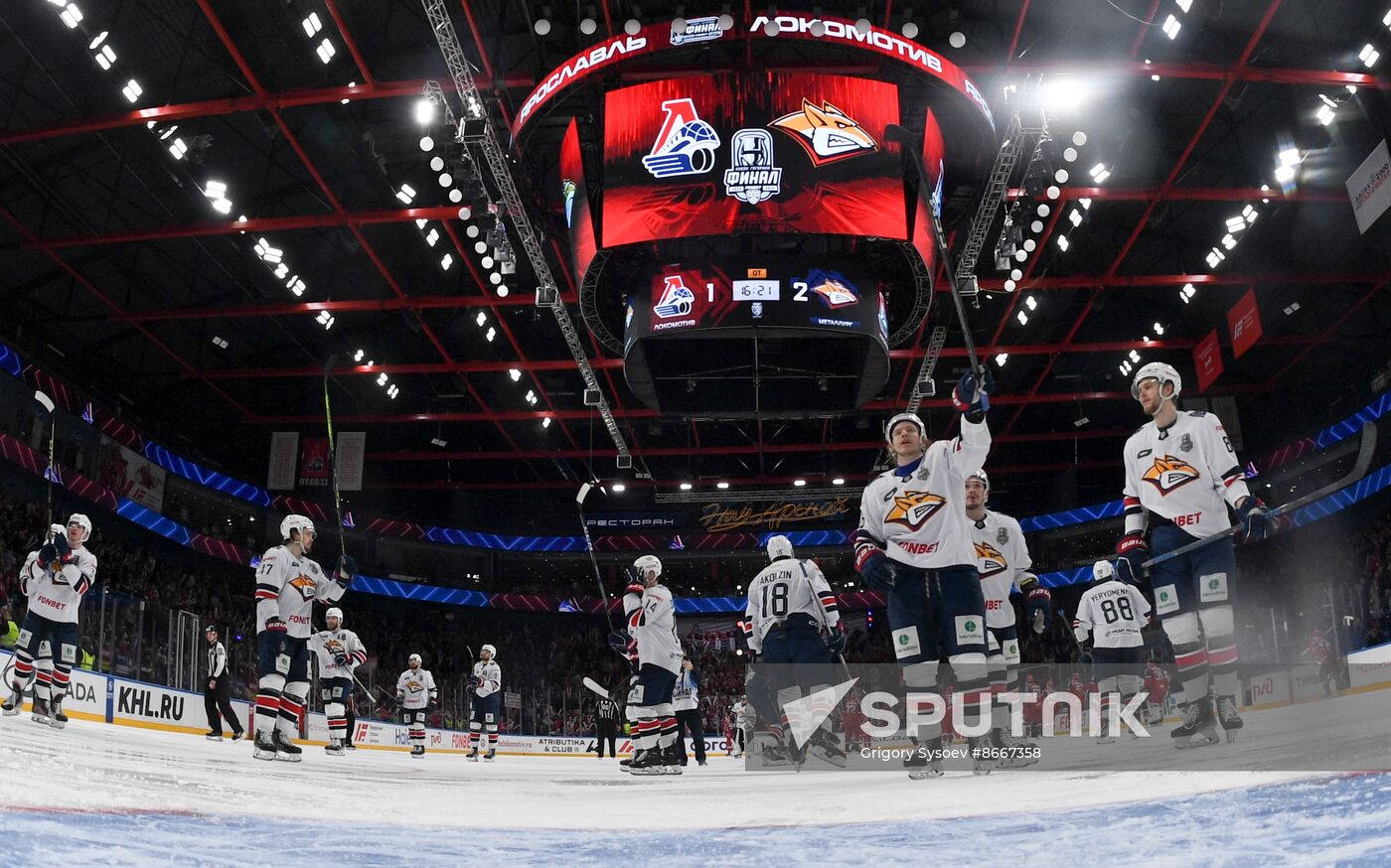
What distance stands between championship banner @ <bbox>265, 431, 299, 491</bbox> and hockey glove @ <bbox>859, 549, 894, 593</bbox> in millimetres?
23876

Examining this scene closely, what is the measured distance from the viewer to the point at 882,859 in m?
1.92

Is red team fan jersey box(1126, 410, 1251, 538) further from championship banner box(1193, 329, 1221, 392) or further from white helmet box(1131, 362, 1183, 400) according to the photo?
championship banner box(1193, 329, 1221, 392)

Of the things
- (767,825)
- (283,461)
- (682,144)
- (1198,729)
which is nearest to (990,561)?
(1198,729)

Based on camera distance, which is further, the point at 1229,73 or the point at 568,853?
the point at 1229,73

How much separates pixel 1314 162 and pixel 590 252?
12.4 meters

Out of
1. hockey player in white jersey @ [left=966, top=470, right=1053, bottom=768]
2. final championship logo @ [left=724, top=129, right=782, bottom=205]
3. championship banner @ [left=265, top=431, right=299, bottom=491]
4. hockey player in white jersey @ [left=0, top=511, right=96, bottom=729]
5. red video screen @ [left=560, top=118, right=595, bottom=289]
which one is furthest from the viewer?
championship banner @ [left=265, top=431, right=299, bottom=491]

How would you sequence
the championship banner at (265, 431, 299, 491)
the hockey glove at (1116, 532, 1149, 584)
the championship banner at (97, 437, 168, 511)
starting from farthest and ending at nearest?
the championship banner at (265, 431, 299, 491), the championship banner at (97, 437, 168, 511), the hockey glove at (1116, 532, 1149, 584)

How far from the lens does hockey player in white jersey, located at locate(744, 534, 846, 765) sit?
288 inches

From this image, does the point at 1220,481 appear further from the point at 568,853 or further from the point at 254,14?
the point at 254,14

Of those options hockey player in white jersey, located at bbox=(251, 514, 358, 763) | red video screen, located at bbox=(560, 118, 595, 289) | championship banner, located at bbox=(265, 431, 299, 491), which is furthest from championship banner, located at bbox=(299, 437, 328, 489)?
hockey player in white jersey, located at bbox=(251, 514, 358, 763)

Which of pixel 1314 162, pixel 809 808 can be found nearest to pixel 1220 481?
pixel 809 808

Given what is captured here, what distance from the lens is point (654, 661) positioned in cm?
788

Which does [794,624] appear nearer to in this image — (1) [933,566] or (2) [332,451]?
(1) [933,566]

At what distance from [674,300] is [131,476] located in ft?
53.9
